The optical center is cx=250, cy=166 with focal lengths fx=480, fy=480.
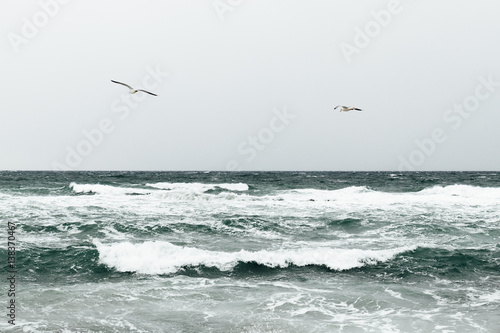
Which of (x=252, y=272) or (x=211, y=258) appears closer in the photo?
(x=252, y=272)

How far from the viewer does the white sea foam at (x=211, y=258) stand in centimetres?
1150

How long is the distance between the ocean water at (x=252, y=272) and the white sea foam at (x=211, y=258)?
49 mm

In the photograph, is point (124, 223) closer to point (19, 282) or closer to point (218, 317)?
point (19, 282)

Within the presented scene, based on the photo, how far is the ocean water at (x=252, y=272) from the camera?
7.98 metres

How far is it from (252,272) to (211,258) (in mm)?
1236

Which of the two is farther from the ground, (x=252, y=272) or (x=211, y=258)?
(x=211, y=258)

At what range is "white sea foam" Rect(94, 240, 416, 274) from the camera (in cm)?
1150

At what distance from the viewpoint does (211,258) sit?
469 inches

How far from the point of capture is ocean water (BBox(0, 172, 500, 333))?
798cm

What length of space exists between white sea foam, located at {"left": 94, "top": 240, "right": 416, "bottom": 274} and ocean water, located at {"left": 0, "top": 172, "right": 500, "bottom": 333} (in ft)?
0.16

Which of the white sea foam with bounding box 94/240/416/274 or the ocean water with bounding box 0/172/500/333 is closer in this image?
the ocean water with bounding box 0/172/500/333

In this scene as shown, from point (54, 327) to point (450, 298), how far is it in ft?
23.4

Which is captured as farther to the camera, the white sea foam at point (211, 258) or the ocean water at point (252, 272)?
the white sea foam at point (211, 258)

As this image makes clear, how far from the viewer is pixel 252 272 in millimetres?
11234
